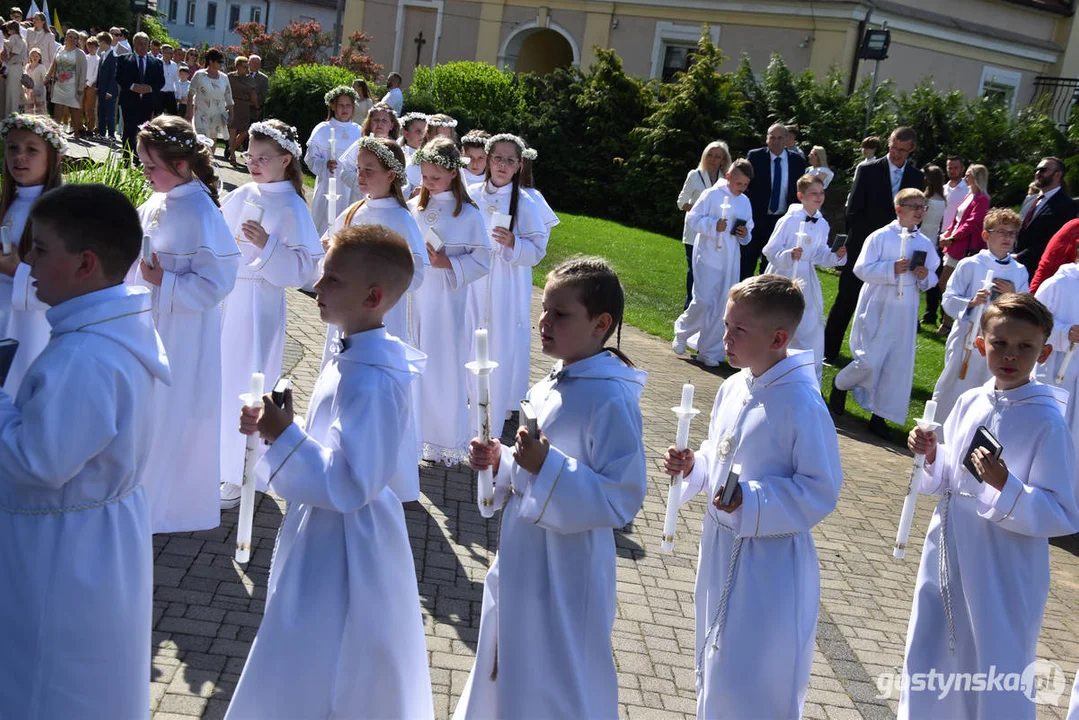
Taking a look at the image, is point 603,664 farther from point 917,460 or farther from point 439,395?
point 439,395

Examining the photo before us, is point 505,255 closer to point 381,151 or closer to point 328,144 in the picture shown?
point 381,151

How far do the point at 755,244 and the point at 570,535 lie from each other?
1194 cm

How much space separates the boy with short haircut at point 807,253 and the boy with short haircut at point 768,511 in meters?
8.10

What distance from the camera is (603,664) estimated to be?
4.04 meters

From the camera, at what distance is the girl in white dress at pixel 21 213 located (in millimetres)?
5672

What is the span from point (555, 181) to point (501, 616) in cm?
2409

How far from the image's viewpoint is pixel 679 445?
4.29m

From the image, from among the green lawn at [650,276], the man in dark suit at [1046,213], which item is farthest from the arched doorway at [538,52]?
the man in dark suit at [1046,213]

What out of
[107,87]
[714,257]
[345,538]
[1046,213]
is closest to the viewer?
[345,538]

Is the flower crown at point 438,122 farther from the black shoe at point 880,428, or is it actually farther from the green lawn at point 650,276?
the black shoe at point 880,428

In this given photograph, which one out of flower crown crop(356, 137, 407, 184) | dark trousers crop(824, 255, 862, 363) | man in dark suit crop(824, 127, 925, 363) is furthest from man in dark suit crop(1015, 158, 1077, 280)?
flower crown crop(356, 137, 407, 184)

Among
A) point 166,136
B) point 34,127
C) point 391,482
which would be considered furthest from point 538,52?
point 391,482

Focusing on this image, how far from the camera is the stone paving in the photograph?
5117 millimetres

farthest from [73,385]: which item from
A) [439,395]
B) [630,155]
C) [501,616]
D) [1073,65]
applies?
[1073,65]
